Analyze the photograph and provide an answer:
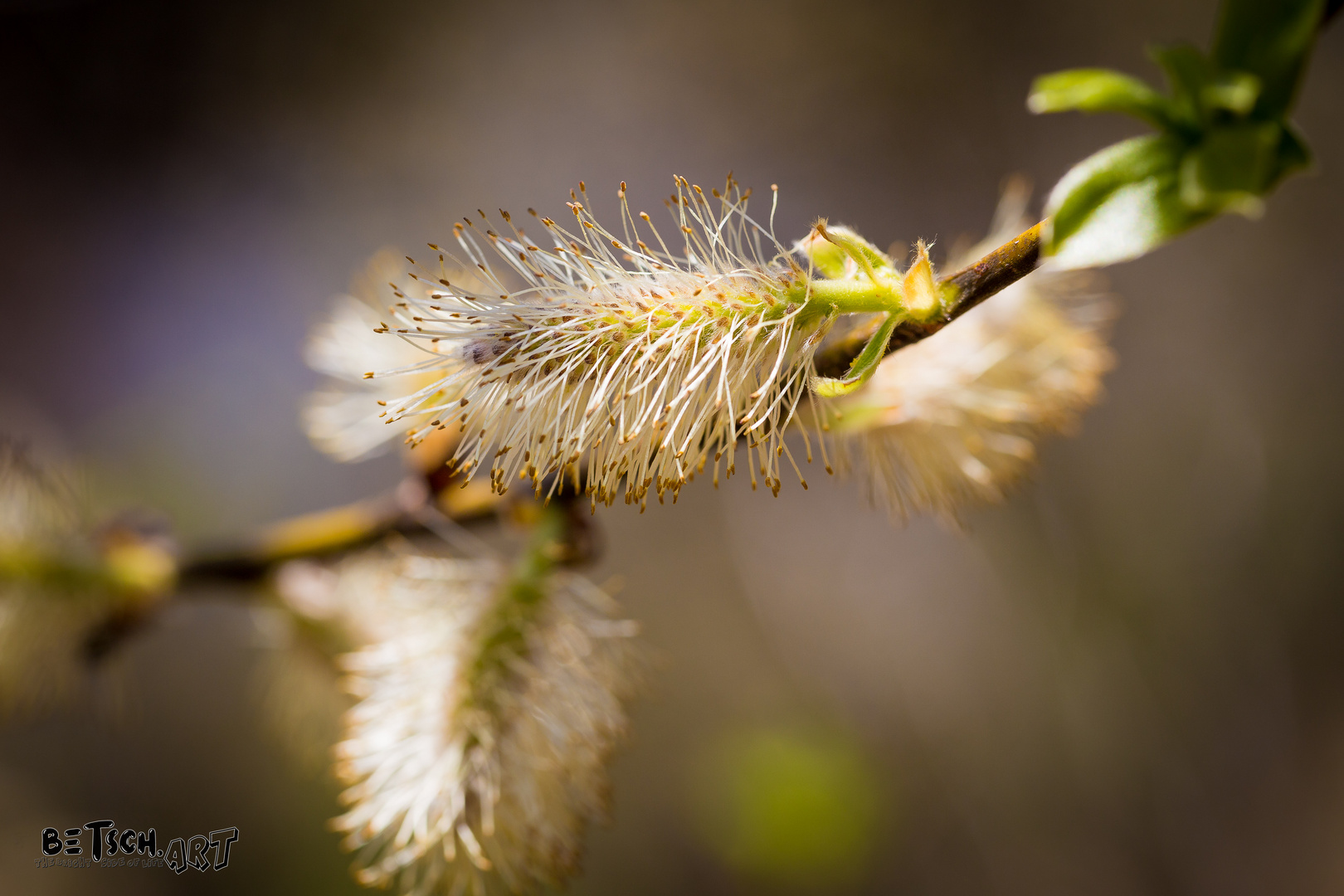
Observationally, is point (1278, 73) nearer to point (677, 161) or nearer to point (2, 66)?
point (677, 161)

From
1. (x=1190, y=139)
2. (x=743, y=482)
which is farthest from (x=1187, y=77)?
(x=743, y=482)

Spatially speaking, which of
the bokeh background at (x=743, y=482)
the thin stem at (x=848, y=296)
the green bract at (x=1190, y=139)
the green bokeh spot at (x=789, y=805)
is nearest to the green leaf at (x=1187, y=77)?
the green bract at (x=1190, y=139)

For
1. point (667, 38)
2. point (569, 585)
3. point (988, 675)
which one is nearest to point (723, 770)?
point (988, 675)

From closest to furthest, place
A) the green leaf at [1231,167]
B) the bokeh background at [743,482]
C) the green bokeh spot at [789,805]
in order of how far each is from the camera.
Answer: the green leaf at [1231,167] → the bokeh background at [743,482] → the green bokeh spot at [789,805]

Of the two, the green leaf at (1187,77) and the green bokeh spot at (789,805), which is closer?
the green leaf at (1187,77)

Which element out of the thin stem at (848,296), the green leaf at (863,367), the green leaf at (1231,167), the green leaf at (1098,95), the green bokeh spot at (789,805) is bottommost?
the green bokeh spot at (789,805)

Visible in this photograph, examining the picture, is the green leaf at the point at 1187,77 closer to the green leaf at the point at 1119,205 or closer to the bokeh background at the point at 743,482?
the green leaf at the point at 1119,205

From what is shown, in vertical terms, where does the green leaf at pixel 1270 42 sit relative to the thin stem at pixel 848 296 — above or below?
below

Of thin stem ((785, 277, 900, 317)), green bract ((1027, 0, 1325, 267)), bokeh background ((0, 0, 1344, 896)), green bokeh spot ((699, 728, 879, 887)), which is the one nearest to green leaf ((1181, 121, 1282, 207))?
green bract ((1027, 0, 1325, 267))
